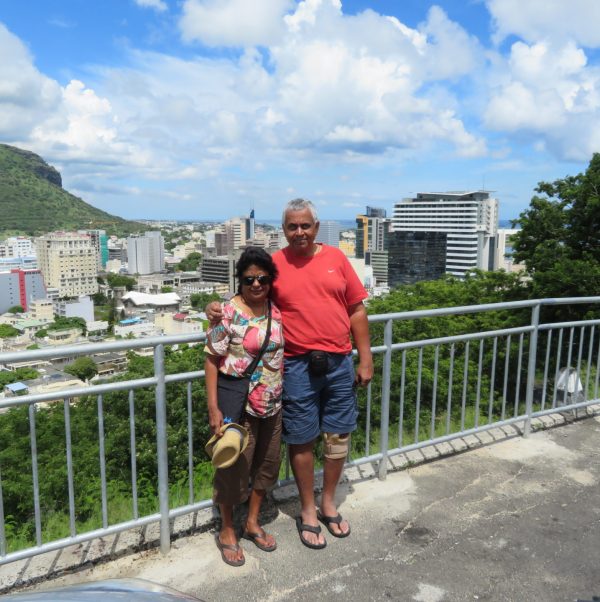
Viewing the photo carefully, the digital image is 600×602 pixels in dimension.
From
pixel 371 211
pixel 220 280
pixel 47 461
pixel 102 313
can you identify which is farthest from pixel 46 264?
pixel 47 461

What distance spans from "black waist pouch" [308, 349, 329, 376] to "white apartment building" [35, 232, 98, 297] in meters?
131

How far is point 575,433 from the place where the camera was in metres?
4.70

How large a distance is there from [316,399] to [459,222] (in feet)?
354

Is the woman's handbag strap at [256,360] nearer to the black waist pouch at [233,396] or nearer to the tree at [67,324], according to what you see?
the black waist pouch at [233,396]

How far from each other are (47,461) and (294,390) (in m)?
4.87

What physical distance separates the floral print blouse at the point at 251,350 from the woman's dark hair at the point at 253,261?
143 mm

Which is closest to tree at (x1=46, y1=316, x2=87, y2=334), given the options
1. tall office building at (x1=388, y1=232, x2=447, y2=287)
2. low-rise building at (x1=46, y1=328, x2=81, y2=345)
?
low-rise building at (x1=46, y1=328, x2=81, y2=345)

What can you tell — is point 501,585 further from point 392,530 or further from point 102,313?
point 102,313

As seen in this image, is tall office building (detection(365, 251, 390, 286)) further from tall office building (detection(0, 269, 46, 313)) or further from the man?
the man

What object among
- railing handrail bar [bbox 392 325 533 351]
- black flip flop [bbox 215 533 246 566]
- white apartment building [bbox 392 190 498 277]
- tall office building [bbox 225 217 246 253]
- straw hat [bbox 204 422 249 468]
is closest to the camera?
straw hat [bbox 204 422 249 468]

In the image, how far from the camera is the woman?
2617mm

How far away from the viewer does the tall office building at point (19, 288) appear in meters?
110

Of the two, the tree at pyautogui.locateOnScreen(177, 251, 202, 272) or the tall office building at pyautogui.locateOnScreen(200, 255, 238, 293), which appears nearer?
the tall office building at pyautogui.locateOnScreen(200, 255, 238, 293)

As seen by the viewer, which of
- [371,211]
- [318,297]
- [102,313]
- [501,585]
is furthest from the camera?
[371,211]
